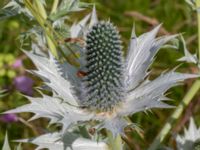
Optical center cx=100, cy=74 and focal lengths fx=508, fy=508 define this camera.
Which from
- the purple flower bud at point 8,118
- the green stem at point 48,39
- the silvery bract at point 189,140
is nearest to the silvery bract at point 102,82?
the green stem at point 48,39

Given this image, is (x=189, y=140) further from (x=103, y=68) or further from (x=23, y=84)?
(x=23, y=84)

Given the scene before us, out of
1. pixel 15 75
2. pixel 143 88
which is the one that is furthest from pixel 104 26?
pixel 15 75

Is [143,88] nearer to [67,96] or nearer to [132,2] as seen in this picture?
[67,96]

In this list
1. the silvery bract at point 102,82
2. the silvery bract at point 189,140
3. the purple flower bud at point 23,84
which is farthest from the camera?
the purple flower bud at point 23,84

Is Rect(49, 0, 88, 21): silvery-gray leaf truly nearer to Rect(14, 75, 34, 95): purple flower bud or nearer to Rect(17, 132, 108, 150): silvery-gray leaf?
Rect(17, 132, 108, 150): silvery-gray leaf

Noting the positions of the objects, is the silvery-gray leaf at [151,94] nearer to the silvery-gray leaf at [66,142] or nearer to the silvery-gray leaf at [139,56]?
the silvery-gray leaf at [139,56]


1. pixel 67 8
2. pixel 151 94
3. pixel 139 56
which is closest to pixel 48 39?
pixel 67 8
